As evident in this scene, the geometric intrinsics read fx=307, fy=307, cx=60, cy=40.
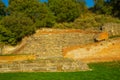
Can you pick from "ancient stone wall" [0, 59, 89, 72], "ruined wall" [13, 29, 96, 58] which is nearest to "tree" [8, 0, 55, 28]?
"ruined wall" [13, 29, 96, 58]

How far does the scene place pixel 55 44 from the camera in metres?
28.2

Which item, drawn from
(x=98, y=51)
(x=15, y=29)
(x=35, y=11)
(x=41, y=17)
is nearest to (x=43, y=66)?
(x=98, y=51)

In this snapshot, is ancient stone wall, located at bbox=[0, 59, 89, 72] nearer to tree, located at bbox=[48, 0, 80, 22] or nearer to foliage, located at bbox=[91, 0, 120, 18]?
tree, located at bbox=[48, 0, 80, 22]

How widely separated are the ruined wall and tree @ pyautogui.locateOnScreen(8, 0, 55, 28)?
11.3 ft

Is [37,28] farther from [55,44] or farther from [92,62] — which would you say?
[92,62]

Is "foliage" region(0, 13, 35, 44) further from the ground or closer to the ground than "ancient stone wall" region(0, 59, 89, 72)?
further from the ground

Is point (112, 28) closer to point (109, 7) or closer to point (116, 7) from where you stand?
point (109, 7)

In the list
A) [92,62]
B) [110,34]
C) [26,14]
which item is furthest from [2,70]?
[26,14]

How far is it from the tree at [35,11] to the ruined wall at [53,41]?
11.3 feet

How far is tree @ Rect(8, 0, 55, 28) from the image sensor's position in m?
36.0

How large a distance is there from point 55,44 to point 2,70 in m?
10.3

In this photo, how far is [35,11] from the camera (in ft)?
120

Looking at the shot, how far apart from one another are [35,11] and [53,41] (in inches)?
343

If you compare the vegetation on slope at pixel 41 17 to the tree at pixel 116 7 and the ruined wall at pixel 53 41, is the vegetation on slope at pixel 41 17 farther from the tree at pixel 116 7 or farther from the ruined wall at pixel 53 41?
the ruined wall at pixel 53 41
